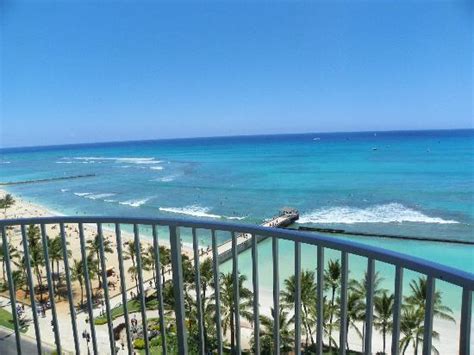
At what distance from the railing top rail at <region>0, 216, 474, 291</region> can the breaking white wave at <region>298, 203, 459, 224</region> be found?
126 feet

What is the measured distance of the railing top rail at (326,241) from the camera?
160 cm

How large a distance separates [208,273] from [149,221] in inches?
451

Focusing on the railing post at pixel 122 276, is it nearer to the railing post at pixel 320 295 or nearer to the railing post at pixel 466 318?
the railing post at pixel 320 295

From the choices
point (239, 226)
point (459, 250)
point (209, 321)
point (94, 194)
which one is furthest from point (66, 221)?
point (94, 194)

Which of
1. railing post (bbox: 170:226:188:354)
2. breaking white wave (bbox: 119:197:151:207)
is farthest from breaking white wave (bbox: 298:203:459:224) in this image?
railing post (bbox: 170:226:188:354)

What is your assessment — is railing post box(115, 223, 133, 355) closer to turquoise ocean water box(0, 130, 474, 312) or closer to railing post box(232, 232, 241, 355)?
railing post box(232, 232, 241, 355)

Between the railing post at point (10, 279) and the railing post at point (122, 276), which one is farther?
the railing post at point (10, 279)

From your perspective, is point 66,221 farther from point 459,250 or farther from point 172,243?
point 459,250

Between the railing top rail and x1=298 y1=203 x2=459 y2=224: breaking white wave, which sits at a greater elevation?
the railing top rail

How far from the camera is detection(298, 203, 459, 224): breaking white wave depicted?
3962 centimetres

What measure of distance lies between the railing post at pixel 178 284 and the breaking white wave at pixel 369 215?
125ft

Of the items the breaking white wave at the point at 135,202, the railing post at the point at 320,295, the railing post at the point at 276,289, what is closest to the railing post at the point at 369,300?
the railing post at the point at 320,295

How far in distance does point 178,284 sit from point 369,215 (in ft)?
138

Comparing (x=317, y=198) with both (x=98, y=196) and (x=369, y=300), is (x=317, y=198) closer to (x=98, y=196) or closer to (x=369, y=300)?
(x=98, y=196)
